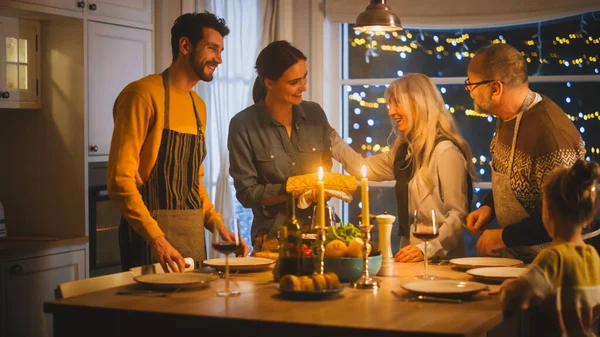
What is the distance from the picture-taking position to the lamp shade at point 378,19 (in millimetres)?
3570

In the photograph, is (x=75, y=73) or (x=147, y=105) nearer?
(x=147, y=105)

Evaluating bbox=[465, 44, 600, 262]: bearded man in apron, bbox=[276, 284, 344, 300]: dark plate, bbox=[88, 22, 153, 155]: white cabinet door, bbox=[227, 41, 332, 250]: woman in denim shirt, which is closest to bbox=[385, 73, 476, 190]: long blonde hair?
bbox=[465, 44, 600, 262]: bearded man in apron

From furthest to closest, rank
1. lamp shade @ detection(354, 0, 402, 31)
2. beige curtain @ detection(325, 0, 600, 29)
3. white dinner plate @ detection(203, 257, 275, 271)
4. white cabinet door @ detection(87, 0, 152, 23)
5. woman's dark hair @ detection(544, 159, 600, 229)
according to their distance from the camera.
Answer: beige curtain @ detection(325, 0, 600, 29) < white cabinet door @ detection(87, 0, 152, 23) < lamp shade @ detection(354, 0, 402, 31) < white dinner plate @ detection(203, 257, 275, 271) < woman's dark hair @ detection(544, 159, 600, 229)

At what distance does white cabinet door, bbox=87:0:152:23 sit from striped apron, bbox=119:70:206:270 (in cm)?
106

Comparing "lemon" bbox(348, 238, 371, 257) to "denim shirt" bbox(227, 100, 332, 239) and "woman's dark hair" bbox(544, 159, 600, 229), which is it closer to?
"woman's dark hair" bbox(544, 159, 600, 229)

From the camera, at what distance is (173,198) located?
3.35m

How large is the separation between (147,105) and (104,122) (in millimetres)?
1190

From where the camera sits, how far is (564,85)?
484 cm

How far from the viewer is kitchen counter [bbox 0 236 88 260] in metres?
3.79

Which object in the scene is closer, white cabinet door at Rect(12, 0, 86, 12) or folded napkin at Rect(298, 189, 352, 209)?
folded napkin at Rect(298, 189, 352, 209)

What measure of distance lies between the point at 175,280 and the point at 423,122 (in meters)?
1.51

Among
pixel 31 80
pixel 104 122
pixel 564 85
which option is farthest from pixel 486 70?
pixel 31 80

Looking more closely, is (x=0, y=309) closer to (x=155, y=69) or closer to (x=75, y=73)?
(x=75, y=73)

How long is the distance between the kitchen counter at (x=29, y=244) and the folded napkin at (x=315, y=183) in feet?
4.10
